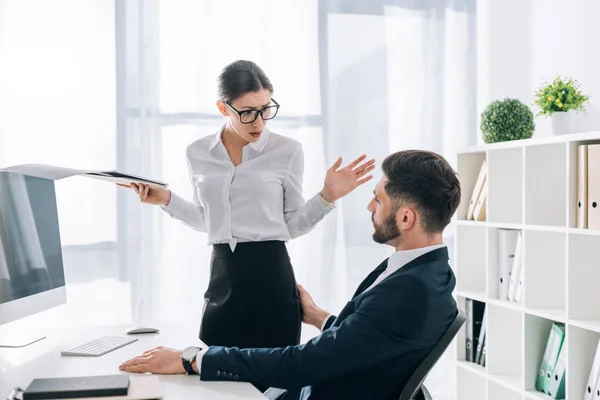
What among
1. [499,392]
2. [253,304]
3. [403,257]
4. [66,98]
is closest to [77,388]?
[403,257]

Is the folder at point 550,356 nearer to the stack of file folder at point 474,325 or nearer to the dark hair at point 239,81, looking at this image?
the stack of file folder at point 474,325

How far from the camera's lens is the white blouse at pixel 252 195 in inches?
96.7

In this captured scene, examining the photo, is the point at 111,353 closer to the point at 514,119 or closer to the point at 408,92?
the point at 514,119

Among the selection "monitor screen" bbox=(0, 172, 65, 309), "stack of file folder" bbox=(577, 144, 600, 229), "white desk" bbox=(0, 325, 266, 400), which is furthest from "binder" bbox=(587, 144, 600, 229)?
"monitor screen" bbox=(0, 172, 65, 309)

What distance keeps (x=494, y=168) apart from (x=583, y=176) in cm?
63

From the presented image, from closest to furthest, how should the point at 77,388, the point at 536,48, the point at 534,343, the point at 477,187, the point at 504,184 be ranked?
1. the point at 77,388
2. the point at 534,343
3. the point at 504,184
4. the point at 477,187
5. the point at 536,48

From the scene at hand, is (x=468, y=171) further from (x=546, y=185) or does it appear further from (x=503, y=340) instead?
(x=503, y=340)

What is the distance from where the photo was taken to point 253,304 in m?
2.40

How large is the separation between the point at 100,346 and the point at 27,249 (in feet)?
1.08

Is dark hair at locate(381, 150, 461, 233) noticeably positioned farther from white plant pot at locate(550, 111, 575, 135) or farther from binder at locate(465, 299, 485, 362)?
binder at locate(465, 299, 485, 362)

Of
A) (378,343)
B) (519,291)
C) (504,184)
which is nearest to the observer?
(378,343)

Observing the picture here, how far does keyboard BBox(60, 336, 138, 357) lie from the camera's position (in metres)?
1.89

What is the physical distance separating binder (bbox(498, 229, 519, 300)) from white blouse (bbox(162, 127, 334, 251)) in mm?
1009

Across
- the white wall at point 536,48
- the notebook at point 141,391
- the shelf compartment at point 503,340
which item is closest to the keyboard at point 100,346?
the notebook at point 141,391
